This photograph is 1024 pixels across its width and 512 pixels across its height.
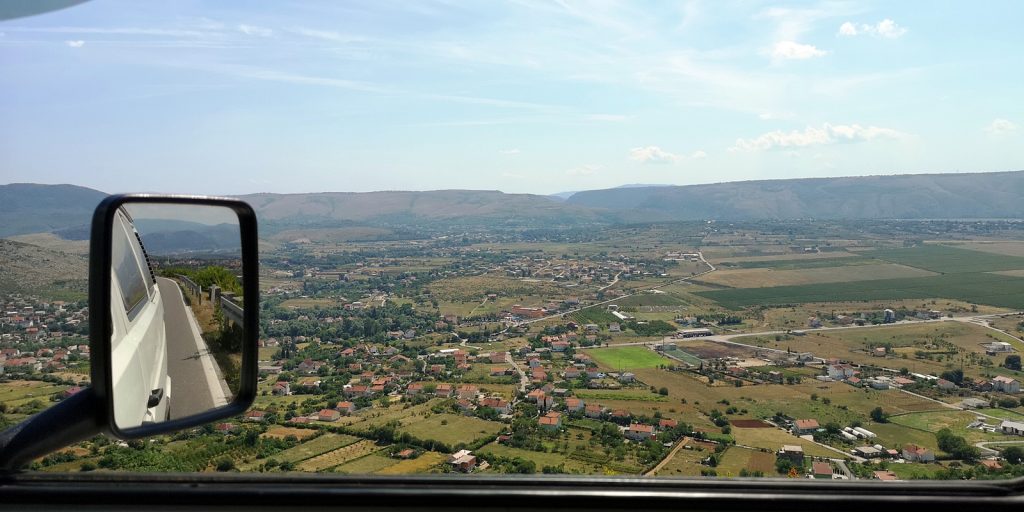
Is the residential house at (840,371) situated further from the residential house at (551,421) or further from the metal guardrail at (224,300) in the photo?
the metal guardrail at (224,300)

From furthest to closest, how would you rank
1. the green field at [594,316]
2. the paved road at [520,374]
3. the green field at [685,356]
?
1. the green field at [594,316]
2. the green field at [685,356]
3. the paved road at [520,374]

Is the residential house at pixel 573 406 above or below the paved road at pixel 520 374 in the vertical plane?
above

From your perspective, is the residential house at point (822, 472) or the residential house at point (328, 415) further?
the residential house at point (328, 415)

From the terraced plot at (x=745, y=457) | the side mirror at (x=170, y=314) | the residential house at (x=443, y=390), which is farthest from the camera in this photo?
the residential house at (x=443, y=390)

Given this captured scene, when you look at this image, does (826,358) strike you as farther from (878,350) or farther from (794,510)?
(794,510)

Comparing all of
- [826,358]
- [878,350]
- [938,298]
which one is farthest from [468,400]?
[938,298]

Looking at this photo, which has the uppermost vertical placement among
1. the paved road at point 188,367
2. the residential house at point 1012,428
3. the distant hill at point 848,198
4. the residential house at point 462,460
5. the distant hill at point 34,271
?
the distant hill at point 848,198

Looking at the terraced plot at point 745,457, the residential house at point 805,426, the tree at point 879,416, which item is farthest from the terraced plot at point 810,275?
the terraced plot at point 745,457

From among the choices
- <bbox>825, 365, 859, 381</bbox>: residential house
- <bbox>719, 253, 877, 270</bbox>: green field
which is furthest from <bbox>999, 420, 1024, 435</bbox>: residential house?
<bbox>719, 253, 877, 270</bbox>: green field
